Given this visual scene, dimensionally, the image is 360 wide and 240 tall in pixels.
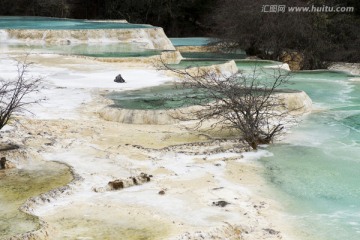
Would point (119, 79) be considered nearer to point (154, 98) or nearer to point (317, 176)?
point (154, 98)

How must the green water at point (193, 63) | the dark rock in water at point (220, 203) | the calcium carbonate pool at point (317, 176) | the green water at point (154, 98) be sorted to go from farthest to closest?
the green water at point (193, 63) → the green water at point (154, 98) → the dark rock in water at point (220, 203) → the calcium carbonate pool at point (317, 176)

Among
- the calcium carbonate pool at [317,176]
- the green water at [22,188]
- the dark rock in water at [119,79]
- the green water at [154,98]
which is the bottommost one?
the green water at [22,188]

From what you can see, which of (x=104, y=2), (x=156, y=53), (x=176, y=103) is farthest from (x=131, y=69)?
(x=104, y=2)

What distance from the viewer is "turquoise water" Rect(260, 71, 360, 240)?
19.4ft

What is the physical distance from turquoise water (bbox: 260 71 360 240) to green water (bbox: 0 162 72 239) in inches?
105

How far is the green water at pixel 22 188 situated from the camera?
5.42 metres

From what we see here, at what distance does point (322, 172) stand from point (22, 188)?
3.88m

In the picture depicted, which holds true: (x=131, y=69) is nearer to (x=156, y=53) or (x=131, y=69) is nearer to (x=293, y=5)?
(x=156, y=53)

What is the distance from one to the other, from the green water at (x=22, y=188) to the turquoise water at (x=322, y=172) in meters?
2.67

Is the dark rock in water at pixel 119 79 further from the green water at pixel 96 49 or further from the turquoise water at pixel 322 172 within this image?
the turquoise water at pixel 322 172

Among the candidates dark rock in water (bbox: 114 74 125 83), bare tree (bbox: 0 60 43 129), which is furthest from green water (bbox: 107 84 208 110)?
bare tree (bbox: 0 60 43 129)

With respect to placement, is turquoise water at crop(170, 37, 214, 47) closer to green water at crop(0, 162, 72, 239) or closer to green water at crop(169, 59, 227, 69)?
green water at crop(169, 59, 227, 69)

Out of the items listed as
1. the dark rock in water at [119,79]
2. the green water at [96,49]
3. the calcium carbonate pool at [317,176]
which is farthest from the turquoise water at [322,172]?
the green water at [96,49]

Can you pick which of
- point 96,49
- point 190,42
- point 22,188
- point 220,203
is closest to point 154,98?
point 22,188
